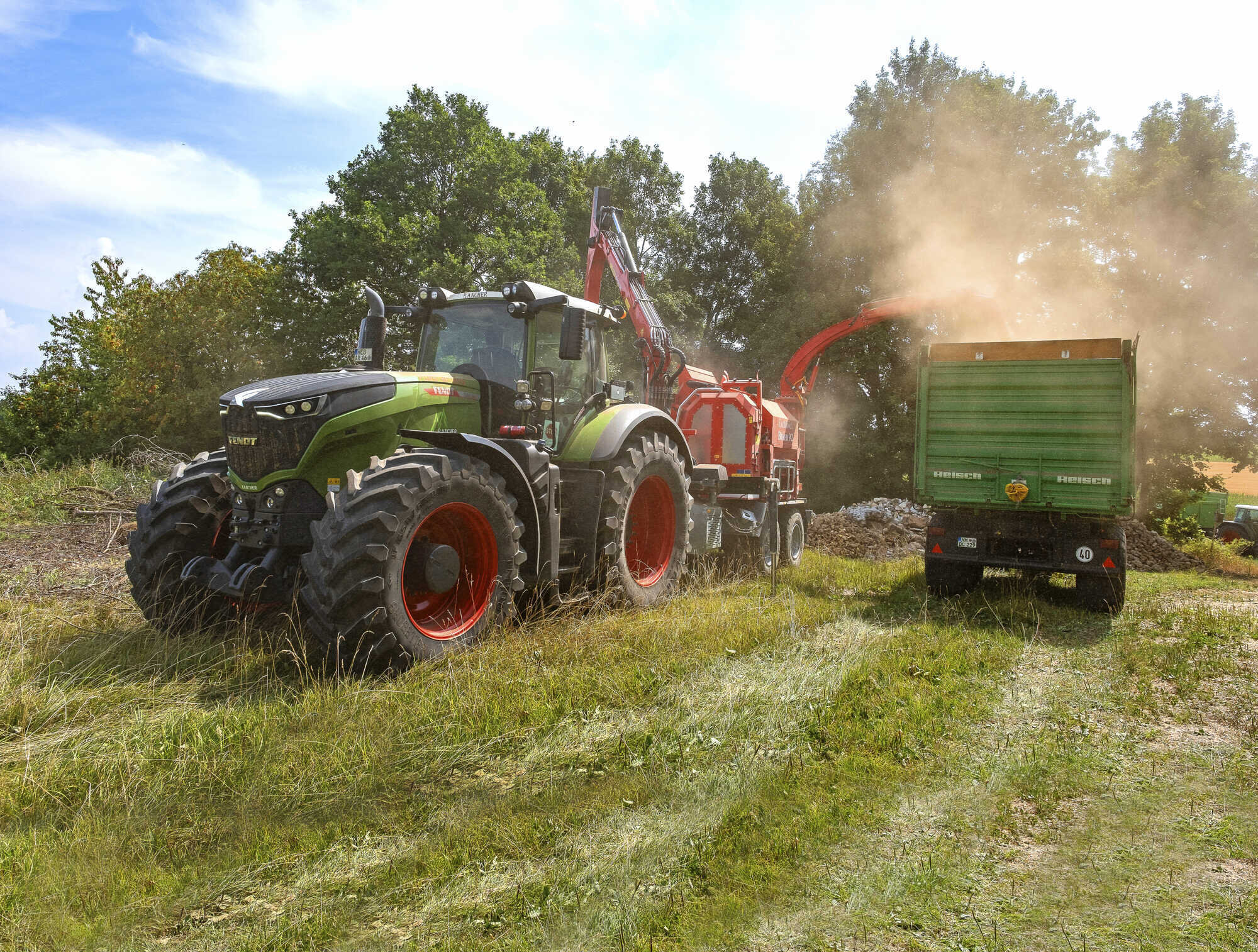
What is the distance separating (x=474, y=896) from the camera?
9.58ft

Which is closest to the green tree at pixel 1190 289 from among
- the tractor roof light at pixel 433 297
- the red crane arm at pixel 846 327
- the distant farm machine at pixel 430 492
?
the red crane arm at pixel 846 327

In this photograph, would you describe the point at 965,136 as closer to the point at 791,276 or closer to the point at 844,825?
the point at 791,276

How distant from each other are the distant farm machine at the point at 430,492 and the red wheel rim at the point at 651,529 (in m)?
0.02

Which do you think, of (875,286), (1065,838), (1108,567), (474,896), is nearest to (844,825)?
(1065,838)

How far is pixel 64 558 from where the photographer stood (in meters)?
9.08

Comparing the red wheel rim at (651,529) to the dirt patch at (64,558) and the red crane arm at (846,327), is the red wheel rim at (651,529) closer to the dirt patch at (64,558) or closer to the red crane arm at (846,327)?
the dirt patch at (64,558)

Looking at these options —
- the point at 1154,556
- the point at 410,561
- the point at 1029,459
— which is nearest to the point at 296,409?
the point at 410,561

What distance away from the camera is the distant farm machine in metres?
4.91

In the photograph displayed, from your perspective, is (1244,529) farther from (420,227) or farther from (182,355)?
(182,355)

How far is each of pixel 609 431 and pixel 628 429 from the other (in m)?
0.19

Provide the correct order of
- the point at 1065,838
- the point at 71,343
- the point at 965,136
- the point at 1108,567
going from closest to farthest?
1. the point at 1065,838
2. the point at 1108,567
3. the point at 965,136
4. the point at 71,343

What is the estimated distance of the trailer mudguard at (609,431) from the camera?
6.90 m

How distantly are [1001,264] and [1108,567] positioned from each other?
17168mm

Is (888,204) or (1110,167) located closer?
(1110,167)
